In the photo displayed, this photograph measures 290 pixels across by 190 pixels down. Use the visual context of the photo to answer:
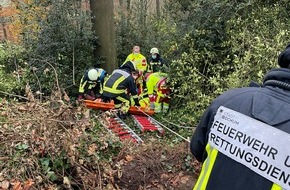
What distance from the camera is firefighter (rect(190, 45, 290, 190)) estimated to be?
1.51 m

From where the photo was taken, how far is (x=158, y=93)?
8.57m

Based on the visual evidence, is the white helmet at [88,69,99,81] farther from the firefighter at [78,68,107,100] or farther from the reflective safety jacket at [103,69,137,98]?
the reflective safety jacket at [103,69,137,98]

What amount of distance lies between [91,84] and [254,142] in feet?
24.2

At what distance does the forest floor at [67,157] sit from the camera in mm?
3607

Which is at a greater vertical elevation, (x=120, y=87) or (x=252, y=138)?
(x=252, y=138)

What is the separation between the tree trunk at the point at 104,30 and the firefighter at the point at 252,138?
938 centimetres

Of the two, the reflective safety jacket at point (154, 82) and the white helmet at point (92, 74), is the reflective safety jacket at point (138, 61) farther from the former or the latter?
the white helmet at point (92, 74)

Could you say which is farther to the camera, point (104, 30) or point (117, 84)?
point (104, 30)

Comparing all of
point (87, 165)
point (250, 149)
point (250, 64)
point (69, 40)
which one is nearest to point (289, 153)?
point (250, 149)

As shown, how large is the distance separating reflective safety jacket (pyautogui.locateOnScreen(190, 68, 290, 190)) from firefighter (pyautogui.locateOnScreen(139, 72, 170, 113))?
6.74m

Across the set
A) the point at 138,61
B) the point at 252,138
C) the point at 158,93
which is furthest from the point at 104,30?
the point at 252,138

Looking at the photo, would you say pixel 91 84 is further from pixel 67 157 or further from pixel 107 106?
pixel 67 157

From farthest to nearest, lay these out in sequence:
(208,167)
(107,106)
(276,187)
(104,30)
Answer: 1. (104,30)
2. (107,106)
3. (208,167)
4. (276,187)

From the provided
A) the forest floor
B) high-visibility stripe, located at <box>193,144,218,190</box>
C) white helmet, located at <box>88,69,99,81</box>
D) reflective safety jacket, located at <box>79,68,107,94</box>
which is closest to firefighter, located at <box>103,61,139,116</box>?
white helmet, located at <box>88,69,99,81</box>
